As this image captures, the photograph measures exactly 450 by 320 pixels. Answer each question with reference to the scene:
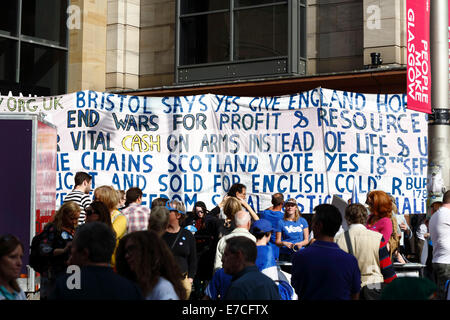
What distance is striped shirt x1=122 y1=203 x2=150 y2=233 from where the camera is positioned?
320 inches

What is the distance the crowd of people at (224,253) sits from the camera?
14.1ft

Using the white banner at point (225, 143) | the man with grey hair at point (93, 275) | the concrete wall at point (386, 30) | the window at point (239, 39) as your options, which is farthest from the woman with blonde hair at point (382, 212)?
the window at point (239, 39)

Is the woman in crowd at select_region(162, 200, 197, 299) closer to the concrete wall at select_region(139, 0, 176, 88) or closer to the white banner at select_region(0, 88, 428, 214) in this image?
the white banner at select_region(0, 88, 428, 214)

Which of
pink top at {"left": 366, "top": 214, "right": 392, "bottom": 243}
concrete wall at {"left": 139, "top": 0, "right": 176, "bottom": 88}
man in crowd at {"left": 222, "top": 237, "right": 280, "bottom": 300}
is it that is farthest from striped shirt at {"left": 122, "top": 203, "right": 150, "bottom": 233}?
concrete wall at {"left": 139, "top": 0, "right": 176, "bottom": 88}

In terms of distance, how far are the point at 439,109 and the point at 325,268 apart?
4826 mm

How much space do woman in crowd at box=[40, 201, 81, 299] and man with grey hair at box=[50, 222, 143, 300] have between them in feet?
9.03

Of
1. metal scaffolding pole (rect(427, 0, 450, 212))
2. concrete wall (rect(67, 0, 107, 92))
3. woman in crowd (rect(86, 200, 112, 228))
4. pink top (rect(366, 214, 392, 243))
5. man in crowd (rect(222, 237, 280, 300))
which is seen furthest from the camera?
concrete wall (rect(67, 0, 107, 92))

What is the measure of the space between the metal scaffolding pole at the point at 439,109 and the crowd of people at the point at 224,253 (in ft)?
1.38

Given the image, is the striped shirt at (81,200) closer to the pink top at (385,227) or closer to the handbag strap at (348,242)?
the handbag strap at (348,242)

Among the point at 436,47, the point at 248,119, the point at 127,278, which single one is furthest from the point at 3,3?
the point at 127,278

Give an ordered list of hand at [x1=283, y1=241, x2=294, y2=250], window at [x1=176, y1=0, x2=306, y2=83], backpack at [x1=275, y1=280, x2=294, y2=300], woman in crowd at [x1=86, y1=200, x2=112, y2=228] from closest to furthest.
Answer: backpack at [x1=275, y1=280, x2=294, y2=300] → woman in crowd at [x1=86, y1=200, x2=112, y2=228] → hand at [x1=283, y1=241, x2=294, y2=250] → window at [x1=176, y1=0, x2=306, y2=83]

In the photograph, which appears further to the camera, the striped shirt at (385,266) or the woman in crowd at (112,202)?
the woman in crowd at (112,202)

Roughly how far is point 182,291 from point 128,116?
24.7 feet

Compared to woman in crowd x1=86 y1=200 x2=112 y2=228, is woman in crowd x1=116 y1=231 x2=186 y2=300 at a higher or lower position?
lower
